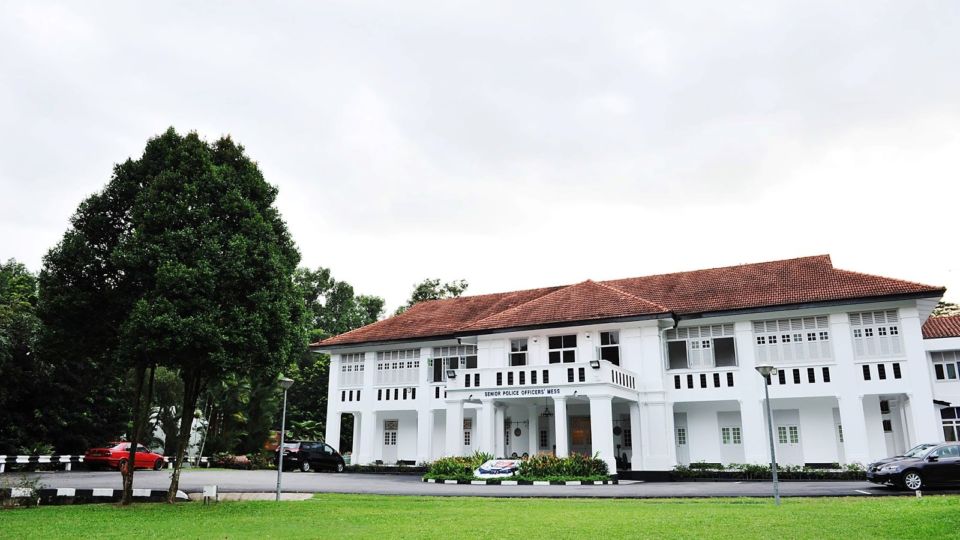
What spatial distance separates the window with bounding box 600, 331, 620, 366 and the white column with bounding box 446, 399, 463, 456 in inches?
249

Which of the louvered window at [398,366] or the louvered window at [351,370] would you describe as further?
the louvered window at [351,370]

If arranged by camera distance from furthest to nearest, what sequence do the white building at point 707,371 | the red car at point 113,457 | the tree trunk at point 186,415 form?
1. the red car at point 113,457
2. the white building at point 707,371
3. the tree trunk at point 186,415

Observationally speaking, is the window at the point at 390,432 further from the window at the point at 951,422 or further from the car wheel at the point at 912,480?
the window at the point at 951,422

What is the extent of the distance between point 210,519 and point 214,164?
7924 millimetres

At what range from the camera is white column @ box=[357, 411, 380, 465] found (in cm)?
3328

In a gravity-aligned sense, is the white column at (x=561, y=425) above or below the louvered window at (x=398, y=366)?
below

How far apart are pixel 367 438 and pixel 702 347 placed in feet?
55.1

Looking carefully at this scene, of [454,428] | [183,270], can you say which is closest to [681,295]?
[454,428]

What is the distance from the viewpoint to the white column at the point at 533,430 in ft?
96.4

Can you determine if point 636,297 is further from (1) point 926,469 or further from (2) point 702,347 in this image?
(1) point 926,469

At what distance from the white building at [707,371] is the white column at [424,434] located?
48mm

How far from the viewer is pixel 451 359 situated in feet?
106

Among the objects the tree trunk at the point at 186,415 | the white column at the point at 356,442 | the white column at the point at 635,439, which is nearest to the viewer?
the tree trunk at the point at 186,415

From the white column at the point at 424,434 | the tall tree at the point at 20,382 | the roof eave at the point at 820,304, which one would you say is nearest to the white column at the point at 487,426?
the white column at the point at 424,434
